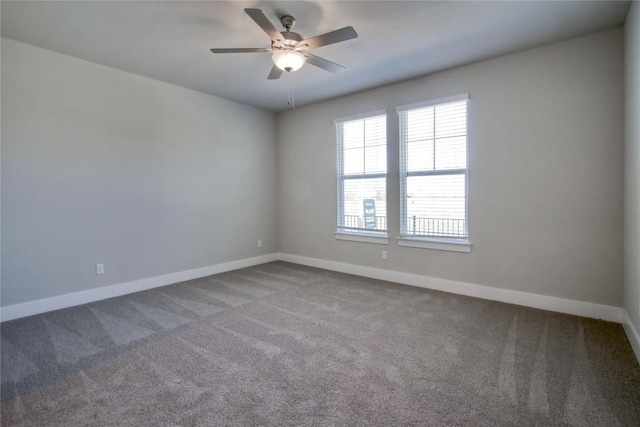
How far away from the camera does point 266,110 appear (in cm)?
557

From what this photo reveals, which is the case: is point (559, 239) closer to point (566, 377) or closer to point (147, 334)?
point (566, 377)

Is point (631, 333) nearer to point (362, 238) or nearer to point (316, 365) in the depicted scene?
point (316, 365)

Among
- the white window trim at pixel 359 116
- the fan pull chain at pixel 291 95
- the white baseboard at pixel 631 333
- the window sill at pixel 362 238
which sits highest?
the fan pull chain at pixel 291 95

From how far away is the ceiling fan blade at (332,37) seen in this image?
225 centimetres

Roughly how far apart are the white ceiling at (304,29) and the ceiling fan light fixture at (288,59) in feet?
1.08

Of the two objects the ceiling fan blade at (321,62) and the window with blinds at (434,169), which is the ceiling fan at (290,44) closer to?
the ceiling fan blade at (321,62)

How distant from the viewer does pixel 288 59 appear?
2627 millimetres

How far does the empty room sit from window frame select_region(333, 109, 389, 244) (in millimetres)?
34

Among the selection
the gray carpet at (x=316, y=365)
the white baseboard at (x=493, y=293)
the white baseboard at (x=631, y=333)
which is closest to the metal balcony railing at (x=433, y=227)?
the white baseboard at (x=493, y=293)

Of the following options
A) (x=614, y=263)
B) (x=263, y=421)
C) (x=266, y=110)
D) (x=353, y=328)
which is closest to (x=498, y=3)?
(x=614, y=263)

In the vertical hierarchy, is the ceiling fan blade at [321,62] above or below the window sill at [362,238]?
above

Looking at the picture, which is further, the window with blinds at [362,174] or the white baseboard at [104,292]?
the window with blinds at [362,174]

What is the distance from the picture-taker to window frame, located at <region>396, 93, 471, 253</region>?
12.2 ft

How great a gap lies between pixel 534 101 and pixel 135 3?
388cm
